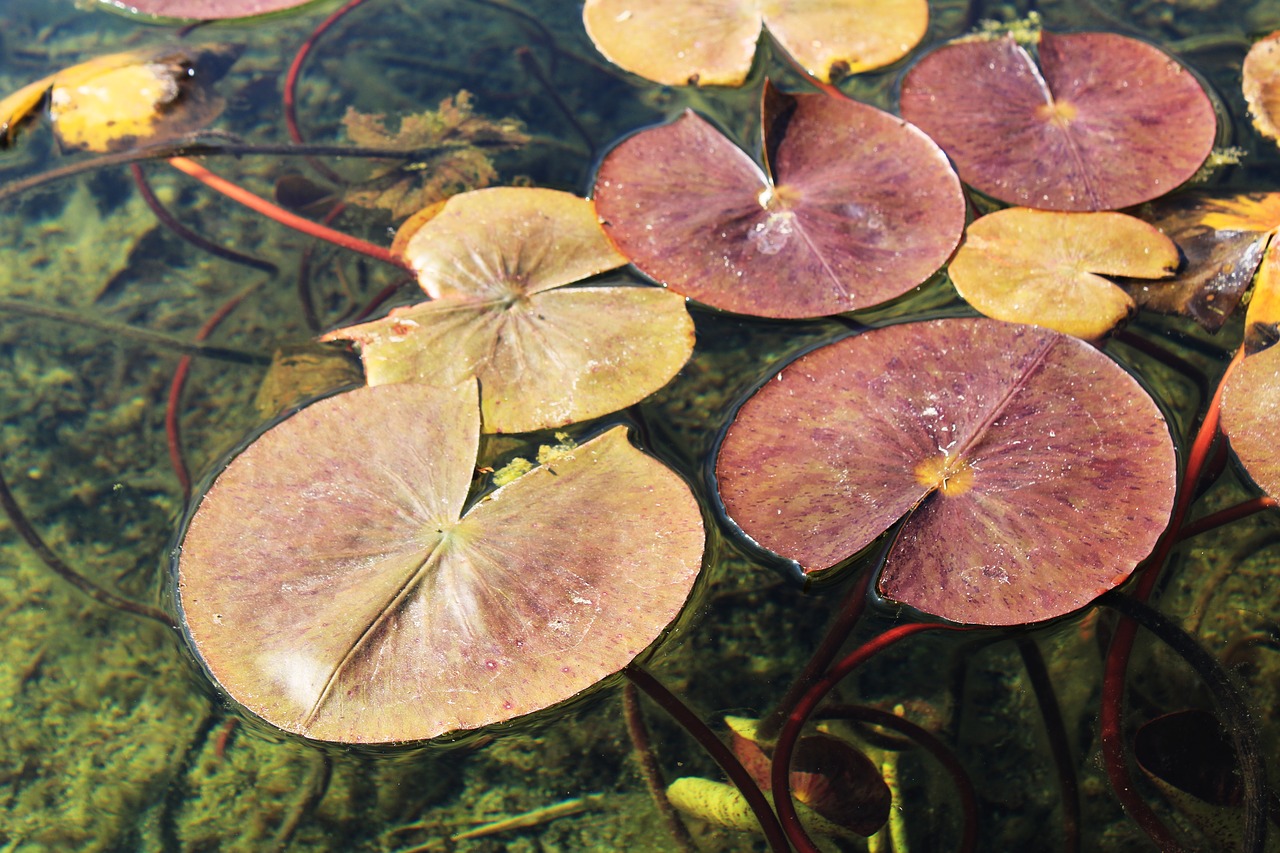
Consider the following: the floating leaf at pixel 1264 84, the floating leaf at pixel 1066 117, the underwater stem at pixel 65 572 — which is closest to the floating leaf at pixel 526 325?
the underwater stem at pixel 65 572

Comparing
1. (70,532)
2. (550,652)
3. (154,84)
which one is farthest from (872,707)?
(154,84)

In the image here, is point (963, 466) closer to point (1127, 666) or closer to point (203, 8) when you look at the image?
point (1127, 666)

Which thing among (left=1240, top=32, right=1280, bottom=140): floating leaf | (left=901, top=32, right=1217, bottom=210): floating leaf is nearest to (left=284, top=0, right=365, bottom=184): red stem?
(left=901, top=32, right=1217, bottom=210): floating leaf

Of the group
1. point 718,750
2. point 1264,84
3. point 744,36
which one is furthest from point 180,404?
point 1264,84

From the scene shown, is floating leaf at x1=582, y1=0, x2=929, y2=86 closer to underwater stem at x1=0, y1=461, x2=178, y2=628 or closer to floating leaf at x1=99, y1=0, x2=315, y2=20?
floating leaf at x1=99, y1=0, x2=315, y2=20

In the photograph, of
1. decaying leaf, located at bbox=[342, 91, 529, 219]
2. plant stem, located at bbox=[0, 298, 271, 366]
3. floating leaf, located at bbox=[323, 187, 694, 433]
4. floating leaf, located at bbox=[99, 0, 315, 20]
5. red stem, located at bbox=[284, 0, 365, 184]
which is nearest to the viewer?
floating leaf, located at bbox=[323, 187, 694, 433]

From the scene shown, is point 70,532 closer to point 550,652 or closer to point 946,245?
point 550,652
